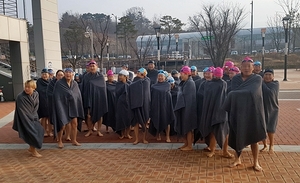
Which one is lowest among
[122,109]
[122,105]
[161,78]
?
[122,109]

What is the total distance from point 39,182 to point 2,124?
19.1ft

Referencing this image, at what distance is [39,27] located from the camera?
15.9 meters

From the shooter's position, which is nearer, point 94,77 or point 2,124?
point 94,77

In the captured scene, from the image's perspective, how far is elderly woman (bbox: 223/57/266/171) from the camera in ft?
15.2

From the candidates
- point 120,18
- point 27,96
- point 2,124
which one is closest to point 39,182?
point 27,96

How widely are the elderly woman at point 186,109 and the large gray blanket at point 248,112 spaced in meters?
1.09

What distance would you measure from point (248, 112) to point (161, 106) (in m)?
2.44

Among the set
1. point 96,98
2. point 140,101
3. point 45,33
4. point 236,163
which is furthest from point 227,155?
point 45,33

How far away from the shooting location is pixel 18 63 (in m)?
15.4

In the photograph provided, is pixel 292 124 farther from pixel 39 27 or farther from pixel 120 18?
pixel 120 18

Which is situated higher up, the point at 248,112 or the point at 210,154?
the point at 248,112

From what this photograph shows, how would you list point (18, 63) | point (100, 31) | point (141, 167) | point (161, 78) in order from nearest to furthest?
point (141, 167) → point (161, 78) → point (18, 63) → point (100, 31)

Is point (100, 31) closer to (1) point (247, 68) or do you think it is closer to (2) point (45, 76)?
(2) point (45, 76)

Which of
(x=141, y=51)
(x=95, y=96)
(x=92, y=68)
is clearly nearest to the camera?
(x=95, y=96)
